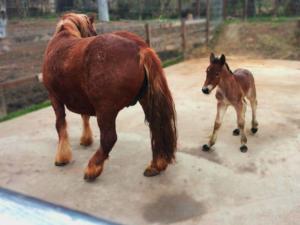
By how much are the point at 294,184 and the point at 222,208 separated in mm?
734

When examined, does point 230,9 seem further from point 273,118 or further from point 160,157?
point 160,157

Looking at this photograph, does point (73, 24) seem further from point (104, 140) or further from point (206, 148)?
point (206, 148)

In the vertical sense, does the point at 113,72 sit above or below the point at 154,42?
above

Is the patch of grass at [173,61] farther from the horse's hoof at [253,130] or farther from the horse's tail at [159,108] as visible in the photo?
the horse's tail at [159,108]

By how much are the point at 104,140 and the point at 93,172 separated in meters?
0.32

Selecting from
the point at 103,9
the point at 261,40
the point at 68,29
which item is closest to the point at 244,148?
the point at 68,29

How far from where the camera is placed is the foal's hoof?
3301 mm

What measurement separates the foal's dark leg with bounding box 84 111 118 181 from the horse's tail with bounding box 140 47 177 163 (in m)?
0.30

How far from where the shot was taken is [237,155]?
384 centimetres

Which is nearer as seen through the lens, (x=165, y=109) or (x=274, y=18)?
(x=165, y=109)

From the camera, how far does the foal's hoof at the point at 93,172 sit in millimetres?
3301

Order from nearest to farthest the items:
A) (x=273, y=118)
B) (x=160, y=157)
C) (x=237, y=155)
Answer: (x=160, y=157), (x=237, y=155), (x=273, y=118)

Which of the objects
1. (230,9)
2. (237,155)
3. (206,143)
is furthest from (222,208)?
(230,9)

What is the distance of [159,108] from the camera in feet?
10.4
